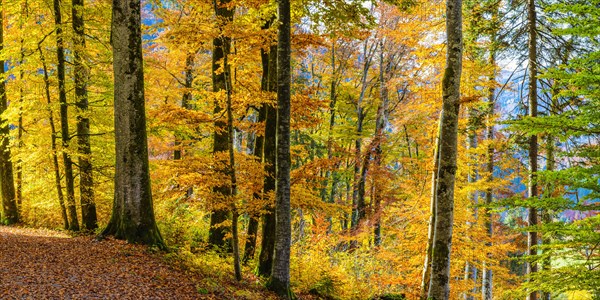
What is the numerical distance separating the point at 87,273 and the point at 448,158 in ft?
23.1

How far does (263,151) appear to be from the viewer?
1045cm

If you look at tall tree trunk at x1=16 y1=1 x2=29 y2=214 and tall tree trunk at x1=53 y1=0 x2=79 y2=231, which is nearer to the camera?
tall tree trunk at x1=16 y1=1 x2=29 y2=214

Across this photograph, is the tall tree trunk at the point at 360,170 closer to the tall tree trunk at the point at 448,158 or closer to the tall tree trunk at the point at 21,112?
the tall tree trunk at the point at 448,158

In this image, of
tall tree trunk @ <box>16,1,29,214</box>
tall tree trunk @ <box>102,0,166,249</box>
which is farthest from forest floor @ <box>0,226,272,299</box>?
tall tree trunk @ <box>16,1,29,214</box>

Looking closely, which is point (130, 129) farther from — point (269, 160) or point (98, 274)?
point (269, 160)

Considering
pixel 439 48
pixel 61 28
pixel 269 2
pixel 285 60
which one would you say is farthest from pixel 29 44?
pixel 439 48

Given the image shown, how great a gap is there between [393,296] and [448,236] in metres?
4.14

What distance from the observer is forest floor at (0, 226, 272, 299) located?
592 cm

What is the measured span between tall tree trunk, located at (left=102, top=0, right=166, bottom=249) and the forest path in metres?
0.52

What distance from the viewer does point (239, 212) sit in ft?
28.7

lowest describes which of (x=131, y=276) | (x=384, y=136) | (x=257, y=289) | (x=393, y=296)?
(x=393, y=296)

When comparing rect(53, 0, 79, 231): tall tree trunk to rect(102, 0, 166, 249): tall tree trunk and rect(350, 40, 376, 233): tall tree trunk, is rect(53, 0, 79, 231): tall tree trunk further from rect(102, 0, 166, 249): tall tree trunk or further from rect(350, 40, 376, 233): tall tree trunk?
rect(350, 40, 376, 233): tall tree trunk

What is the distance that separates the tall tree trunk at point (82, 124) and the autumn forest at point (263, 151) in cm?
5

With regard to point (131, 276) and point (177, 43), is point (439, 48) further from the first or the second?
point (131, 276)
